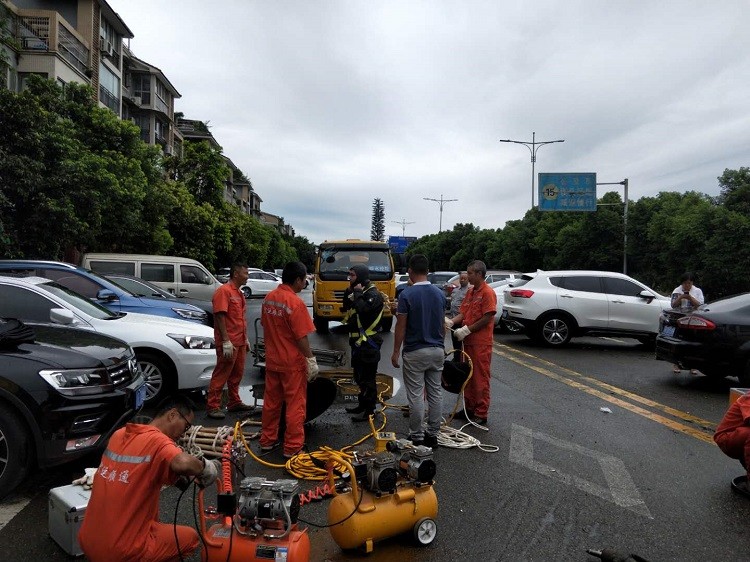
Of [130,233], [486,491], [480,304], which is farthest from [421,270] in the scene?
[130,233]

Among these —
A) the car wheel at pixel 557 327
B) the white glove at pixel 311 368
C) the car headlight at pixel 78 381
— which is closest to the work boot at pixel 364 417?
the white glove at pixel 311 368

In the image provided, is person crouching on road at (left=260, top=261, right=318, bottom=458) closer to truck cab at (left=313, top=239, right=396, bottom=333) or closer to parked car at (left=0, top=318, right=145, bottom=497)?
parked car at (left=0, top=318, right=145, bottom=497)

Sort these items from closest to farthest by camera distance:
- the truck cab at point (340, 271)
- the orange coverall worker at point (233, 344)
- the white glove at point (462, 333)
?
the white glove at point (462, 333) → the orange coverall worker at point (233, 344) → the truck cab at point (340, 271)

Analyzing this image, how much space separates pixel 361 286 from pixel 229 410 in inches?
82.3

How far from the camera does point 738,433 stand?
4570 millimetres

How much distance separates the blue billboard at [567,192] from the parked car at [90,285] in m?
24.0

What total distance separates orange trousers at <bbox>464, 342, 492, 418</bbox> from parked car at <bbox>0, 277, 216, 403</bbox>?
9.86 ft

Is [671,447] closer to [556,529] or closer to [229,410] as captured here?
[556,529]

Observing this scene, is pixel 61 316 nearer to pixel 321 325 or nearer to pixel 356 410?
pixel 356 410

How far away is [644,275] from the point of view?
3097 cm

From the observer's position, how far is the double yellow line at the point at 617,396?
6.55 metres

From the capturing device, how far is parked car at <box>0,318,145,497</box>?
4.17 m

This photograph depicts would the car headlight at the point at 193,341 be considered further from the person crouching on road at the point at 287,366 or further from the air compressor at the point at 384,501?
the air compressor at the point at 384,501

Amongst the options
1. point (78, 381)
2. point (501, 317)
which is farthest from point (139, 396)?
point (501, 317)
